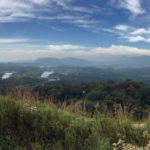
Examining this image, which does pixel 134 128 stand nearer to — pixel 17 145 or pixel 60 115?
pixel 60 115

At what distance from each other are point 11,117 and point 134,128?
255cm

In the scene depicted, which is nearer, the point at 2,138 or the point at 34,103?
the point at 2,138

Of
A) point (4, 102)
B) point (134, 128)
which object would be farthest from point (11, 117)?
point (134, 128)

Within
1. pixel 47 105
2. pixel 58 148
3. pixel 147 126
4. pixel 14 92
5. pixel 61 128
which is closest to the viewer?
pixel 58 148

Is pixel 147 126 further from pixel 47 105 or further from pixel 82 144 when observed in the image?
pixel 47 105

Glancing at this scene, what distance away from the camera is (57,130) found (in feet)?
23.2

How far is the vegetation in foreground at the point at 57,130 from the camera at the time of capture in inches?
258

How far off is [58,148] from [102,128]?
1301mm

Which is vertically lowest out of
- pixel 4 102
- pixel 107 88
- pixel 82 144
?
pixel 107 88

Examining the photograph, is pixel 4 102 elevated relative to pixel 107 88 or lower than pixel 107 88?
elevated

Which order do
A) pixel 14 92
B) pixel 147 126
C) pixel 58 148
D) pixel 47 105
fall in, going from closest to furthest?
pixel 58 148 < pixel 147 126 < pixel 47 105 < pixel 14 92

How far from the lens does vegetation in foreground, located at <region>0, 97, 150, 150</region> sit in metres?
6.54

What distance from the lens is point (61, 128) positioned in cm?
713

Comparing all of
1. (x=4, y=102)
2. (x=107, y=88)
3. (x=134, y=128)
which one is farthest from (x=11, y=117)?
(x=107, y=88)
